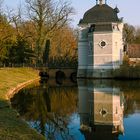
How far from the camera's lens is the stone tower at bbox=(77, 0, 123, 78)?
169 ft

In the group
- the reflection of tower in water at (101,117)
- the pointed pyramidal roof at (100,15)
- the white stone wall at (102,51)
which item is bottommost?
the reflection of tower in water at (101,117)

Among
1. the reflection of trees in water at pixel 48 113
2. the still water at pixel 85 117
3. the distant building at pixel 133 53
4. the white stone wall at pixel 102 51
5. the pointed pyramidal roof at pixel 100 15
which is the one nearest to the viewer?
the still water at pixel 85 117

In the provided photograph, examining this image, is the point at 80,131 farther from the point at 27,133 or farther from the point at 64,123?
the point at 27,133

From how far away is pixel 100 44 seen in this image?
2048 inches

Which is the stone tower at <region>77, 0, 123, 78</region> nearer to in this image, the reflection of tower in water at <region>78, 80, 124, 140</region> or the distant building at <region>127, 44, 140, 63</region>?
the distant building at <region>127, 44, 140, 63</region>


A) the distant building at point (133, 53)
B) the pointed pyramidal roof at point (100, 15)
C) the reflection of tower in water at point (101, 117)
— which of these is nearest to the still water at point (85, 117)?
the reflection of tower in water at point (101, 117)

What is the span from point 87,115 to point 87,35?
36541 millimetres

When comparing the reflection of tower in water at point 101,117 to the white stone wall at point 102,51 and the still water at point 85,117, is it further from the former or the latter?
the white stone wall at point 102,51

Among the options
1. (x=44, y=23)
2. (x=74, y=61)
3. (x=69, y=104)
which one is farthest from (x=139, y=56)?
(x=69, y=104)

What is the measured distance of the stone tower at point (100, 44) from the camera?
51531 millimetres

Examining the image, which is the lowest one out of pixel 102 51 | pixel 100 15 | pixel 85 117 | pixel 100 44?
pixel 85 117

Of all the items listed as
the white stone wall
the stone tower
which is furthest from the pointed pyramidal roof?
the white stone wall

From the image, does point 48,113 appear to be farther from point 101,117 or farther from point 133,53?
point 133,53

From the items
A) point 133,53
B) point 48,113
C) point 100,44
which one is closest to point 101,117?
point 48,113
